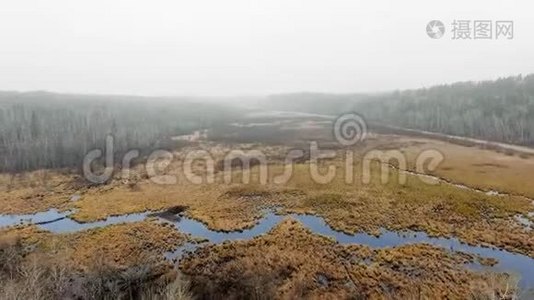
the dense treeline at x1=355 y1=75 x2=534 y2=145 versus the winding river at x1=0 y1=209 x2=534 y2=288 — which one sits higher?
the dense treeline at x1=355 y1=75 x2=534 y2=145

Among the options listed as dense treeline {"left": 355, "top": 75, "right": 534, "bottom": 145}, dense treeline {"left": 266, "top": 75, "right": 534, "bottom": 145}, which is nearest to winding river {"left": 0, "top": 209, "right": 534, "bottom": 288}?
dense treeline {"left": 355, "top": 75, "right": 534, "bottom": 145}

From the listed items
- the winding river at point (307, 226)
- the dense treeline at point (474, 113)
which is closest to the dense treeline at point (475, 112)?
the dense treeline at point (474, 113)

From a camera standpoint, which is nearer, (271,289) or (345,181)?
(271,289)

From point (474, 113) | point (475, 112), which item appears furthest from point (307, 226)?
point (475, 112)

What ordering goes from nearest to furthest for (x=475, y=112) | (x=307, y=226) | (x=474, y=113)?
(x=307, y=226) < (x=474, y=113) < (x=475, y=112)

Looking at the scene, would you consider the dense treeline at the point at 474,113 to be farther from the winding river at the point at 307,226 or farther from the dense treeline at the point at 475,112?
the winding river at the point at 307,226

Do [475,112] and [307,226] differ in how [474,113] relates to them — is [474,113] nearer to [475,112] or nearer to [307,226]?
[475,112]

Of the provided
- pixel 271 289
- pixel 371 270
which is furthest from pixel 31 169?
pixel 371 270

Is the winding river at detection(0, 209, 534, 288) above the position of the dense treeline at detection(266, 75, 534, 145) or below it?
below

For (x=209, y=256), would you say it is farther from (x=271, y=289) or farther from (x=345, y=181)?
(x=345, y=181)

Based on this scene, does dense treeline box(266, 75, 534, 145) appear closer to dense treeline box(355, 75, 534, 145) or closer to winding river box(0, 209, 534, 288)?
dense treeline box(355, 75, 534, 145)

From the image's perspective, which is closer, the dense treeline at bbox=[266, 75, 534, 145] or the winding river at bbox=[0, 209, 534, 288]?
the winding river at bbox=[0, 209, 534, 288]
